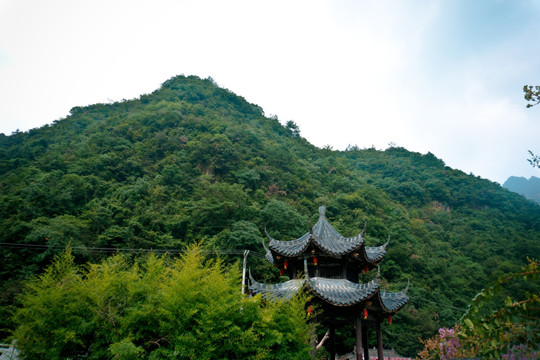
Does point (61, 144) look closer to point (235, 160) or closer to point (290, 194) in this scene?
point (235, 160)

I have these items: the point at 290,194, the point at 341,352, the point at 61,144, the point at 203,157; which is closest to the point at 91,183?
the point at 203,157

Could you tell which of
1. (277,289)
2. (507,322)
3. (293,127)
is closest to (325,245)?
(277,289)

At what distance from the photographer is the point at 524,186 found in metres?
129

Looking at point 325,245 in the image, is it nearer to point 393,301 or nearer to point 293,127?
point 393,301

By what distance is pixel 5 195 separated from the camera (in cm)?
2942

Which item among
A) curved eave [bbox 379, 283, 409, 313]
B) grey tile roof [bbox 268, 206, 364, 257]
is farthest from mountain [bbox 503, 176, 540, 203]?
grey tile roof [bbox 268, 206, 364, 257]

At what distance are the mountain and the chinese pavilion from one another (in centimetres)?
13493

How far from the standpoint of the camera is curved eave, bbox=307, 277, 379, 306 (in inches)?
398

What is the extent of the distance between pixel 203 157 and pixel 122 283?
3394 cm

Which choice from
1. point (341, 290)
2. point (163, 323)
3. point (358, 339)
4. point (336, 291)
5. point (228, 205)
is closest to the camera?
point (163, 323)

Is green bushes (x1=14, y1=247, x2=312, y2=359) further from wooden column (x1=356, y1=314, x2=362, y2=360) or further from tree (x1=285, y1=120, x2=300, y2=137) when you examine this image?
tree (x1=285, y1=120, x2=300, y2=137)

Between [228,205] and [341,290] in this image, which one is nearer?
[341,290]

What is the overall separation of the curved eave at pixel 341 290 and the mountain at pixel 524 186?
446 feet

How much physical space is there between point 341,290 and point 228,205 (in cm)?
2134
